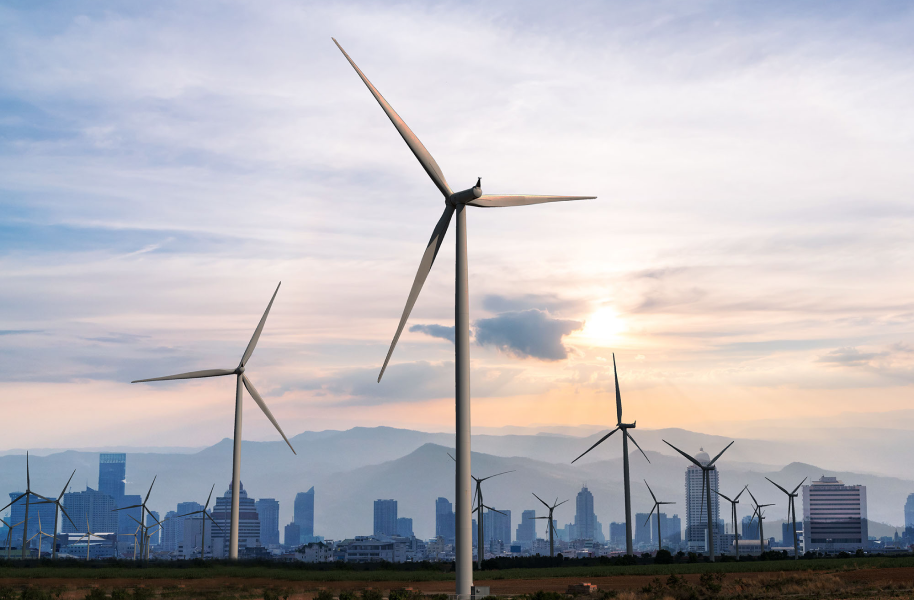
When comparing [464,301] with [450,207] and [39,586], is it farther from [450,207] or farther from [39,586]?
[39,586]

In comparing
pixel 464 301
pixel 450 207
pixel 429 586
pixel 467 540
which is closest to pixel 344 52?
pixel 450 207

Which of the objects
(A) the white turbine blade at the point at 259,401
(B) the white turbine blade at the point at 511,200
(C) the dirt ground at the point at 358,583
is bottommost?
(C) the dirt ground at the point at 358,583

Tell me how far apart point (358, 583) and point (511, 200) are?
137 feet

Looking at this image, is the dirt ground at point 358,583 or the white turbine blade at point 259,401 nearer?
the dirt ground at point 358,583

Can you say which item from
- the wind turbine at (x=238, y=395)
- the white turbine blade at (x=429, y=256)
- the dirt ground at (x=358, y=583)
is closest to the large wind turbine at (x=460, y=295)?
the white turbine blade at (x=429, y=256)

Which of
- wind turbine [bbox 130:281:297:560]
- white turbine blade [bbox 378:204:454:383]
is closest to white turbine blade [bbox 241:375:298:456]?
wind turbine [bbox 130:281:297:560]

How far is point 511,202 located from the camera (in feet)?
207

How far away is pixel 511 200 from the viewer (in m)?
63.1

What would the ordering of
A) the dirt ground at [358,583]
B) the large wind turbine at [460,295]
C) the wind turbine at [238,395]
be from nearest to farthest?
the large wind turbine at [460,295] → the dirt ground at [358,583] → the wind turbine at [238,395]

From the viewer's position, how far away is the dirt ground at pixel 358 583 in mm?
71750

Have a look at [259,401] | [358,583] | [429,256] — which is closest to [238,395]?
[259,401]

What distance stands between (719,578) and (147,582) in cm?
4890

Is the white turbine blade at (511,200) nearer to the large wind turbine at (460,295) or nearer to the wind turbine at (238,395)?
the large wind turbine at (460,295)

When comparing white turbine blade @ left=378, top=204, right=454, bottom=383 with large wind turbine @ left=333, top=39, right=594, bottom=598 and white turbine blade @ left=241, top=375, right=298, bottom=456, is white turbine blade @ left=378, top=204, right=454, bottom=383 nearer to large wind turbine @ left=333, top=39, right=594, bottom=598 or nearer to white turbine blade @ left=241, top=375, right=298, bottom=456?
large wind turbine @ left=333, top=39, right=594, bottom=598
